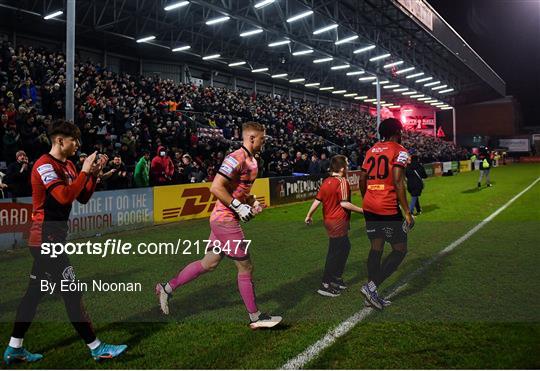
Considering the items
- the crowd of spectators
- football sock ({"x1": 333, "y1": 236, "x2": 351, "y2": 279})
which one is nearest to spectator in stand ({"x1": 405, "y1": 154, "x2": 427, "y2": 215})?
the crowd of spectators

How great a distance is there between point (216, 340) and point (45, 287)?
1652mm

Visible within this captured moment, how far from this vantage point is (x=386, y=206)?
197 inches

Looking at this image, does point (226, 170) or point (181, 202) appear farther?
point (181, 202)

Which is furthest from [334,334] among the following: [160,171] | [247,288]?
[160,171]

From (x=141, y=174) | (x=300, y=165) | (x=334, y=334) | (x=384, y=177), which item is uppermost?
(x=300, y=165)

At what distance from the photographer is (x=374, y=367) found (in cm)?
363

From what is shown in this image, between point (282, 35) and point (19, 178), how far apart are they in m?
17.5

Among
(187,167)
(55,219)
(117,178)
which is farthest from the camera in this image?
(187,167)

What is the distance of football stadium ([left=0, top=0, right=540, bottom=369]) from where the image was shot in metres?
3.80

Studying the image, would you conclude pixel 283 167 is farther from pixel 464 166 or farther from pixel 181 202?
pixel 464 166

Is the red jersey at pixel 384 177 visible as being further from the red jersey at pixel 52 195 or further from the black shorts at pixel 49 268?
the black shorts at pixel 49 268

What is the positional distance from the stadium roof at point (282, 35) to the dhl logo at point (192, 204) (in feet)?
31.1

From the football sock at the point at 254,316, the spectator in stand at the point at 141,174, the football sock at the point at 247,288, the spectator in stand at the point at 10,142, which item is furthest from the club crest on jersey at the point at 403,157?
the spectator in stand at the point at 10,142

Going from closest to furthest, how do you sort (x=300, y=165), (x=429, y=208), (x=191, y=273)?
(x=191, y=273) → (x=429, y=208) → (x=300, y=165)
